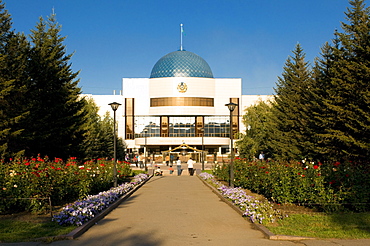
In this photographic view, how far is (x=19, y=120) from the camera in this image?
26391 mm

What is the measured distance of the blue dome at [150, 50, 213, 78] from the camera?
3031 inches

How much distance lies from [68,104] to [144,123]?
45.5m

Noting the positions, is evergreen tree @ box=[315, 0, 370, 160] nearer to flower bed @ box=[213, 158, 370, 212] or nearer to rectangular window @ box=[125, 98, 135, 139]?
flower bed @ box=[213, 158, 370, 212]

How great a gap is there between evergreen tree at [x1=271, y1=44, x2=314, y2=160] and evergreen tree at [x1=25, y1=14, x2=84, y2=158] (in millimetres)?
20855

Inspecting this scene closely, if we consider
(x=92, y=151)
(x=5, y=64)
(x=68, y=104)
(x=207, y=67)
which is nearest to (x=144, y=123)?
(x=207, y=67)

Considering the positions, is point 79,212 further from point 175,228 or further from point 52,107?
point 52,107

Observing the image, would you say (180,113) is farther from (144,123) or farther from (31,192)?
(31,192)

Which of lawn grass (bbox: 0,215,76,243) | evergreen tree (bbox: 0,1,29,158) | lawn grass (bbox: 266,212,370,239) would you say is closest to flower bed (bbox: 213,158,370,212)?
lawn grass (bbox: 266,212,370,239)

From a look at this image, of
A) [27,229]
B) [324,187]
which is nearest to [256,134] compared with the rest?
[324,187]

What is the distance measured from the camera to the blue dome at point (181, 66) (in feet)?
253

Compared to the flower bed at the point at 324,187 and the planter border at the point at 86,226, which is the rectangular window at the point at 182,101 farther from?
the planter border at the point at 86,226

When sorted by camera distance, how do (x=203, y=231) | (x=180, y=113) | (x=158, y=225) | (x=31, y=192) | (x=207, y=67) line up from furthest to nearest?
(x=207, y=67), (x=180, y=113), (x=31, y=192), (x=158, y=225), (x=203, y=231)

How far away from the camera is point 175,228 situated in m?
9.09

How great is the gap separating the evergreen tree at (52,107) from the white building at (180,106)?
39.9 m
